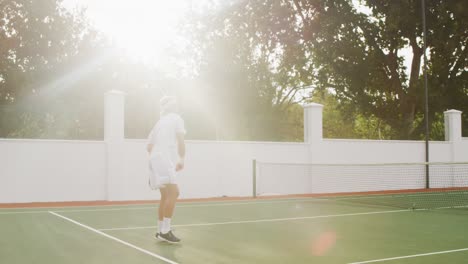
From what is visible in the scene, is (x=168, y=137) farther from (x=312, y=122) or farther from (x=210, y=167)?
(x=312, y=122)

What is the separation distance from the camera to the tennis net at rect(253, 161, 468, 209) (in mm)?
18984

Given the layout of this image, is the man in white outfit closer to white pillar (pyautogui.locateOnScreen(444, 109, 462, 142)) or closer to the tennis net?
the tennis net

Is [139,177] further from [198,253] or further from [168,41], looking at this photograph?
[168,41]

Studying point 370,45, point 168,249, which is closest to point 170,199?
point 168,249

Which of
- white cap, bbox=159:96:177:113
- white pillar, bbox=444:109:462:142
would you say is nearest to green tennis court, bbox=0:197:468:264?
white cap, bbox=159:96:177:113

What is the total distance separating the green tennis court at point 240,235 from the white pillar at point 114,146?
2.71 meters

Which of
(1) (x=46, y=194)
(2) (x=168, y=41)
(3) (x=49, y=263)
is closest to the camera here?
(3) (x=49, y=263)

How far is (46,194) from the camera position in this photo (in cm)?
1620

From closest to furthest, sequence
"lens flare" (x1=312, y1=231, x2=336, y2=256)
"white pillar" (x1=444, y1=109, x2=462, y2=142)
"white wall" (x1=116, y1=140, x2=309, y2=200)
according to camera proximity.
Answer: "lens flare" (x1=312, y1=231, x2=336, y2=256), "white wall" (x1=116, y1=140, x2=309, y2=200), "white pillar" (x1=444, y1=109, x2=462, y2=142)

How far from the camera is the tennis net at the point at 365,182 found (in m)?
19.0

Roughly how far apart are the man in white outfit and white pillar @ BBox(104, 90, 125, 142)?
9.20 m

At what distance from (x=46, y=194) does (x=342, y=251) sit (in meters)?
10.9

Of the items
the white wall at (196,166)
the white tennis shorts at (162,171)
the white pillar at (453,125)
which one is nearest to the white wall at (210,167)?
the white wall at (196,166)

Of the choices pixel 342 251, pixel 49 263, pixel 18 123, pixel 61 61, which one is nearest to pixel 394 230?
pixel 342 251
